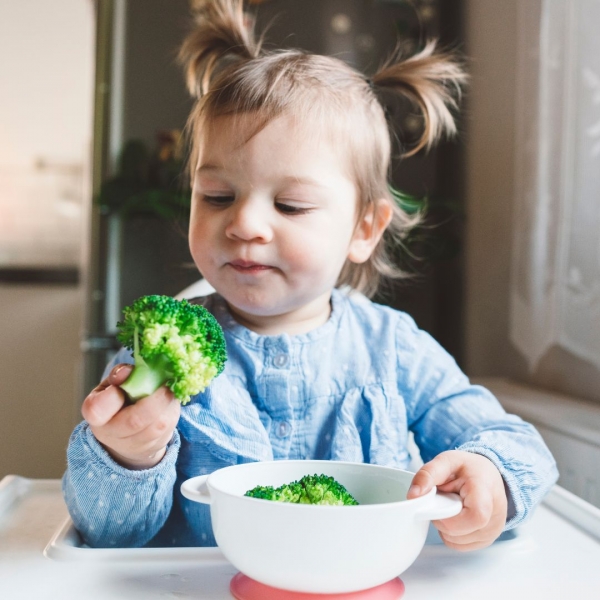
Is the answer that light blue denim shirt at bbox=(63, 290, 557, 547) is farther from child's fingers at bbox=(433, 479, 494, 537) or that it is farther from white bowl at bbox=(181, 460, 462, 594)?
white bowl at bbox=(181, 460, 462, 594)

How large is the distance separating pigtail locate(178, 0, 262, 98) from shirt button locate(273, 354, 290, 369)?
38cm

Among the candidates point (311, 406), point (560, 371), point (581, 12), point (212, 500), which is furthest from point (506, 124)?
point (212, 500)

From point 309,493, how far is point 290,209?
366 mm

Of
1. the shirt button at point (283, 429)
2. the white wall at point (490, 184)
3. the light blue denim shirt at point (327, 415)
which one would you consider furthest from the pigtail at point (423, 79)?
the white wall at point (490, 184)

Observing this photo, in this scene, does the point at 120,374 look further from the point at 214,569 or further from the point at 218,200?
the point at 218,200

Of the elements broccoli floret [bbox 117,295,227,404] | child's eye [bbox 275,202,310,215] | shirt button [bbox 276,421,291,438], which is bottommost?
shirt button [bbox 276,421,291,438]

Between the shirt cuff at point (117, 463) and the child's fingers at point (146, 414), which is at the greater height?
the child's fingers at point (146, 414)

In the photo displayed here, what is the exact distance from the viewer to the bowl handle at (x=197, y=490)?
55 cm

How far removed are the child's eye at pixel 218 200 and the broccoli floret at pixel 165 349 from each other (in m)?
0.26

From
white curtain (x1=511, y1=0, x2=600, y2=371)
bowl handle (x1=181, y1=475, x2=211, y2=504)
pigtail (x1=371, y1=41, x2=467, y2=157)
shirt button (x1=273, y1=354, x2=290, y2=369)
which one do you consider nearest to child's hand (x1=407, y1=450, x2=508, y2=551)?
bowl handle (x1=181, y1=475, x2=211, y2=504)

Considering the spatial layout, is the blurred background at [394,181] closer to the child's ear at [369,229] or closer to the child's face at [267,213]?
the child's ear at [369,229]

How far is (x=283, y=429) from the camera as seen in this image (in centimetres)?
87

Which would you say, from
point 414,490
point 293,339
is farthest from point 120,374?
point 293,339

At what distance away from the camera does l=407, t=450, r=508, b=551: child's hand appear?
2.02 ft
